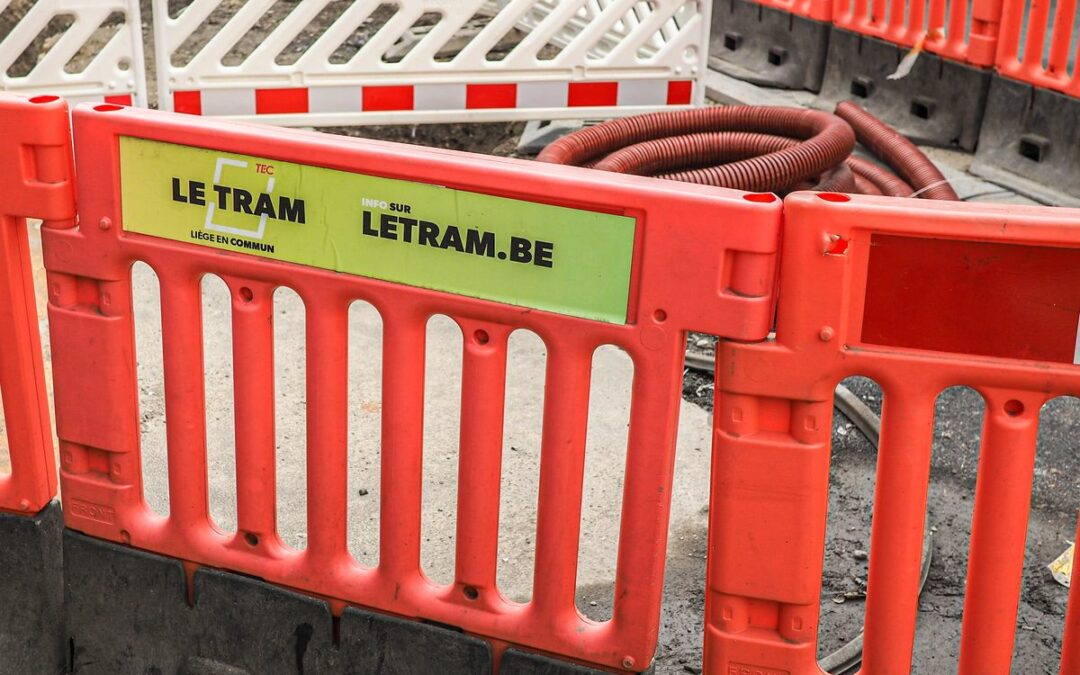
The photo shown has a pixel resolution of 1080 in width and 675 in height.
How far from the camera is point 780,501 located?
221 centimetres

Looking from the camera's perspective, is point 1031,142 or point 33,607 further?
point 1031,142

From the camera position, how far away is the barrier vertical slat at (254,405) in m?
2.48

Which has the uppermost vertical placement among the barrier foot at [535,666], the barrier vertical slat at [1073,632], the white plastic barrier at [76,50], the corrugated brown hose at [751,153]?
the white plastic barrier at [76,50]

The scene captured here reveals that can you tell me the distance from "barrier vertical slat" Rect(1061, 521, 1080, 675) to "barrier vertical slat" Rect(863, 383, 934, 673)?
27cm

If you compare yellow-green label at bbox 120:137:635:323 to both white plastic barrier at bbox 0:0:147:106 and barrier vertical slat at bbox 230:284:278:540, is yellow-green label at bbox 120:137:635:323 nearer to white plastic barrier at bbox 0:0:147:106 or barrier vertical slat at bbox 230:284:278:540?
barrier vertical slat at bbox 230:284:278:540

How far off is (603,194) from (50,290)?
1.20 metres

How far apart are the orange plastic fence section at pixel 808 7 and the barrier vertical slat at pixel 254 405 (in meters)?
6.70

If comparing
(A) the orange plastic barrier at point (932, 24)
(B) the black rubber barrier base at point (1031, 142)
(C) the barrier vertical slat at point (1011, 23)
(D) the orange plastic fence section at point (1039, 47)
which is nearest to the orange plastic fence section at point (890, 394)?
(B) the black rubber barrier base at point (1031, 142)

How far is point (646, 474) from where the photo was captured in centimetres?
226

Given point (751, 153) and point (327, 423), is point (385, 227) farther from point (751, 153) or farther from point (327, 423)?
point (751, 153)

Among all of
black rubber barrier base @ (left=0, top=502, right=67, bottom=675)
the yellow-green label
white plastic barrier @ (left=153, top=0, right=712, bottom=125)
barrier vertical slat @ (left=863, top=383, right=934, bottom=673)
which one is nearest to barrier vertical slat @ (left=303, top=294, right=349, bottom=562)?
the yellow-green label

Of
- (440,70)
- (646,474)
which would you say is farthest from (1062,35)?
(646,474)

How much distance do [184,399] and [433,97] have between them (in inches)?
151

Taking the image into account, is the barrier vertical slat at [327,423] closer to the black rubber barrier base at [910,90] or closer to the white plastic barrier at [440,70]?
the white plastic barrier at [440,70]
